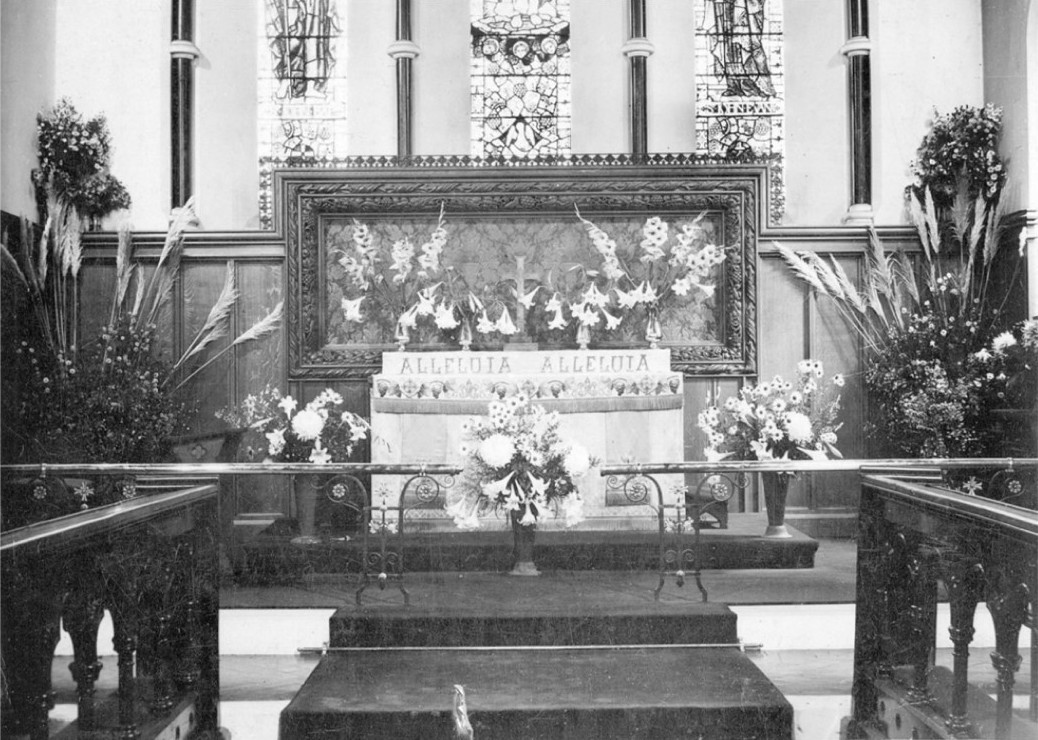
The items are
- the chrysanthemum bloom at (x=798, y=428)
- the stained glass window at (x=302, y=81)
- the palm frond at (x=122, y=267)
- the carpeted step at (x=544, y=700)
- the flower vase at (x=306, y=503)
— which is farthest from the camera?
the stained glass window at (x=302, y=81)

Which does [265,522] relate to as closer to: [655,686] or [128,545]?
[128,545]

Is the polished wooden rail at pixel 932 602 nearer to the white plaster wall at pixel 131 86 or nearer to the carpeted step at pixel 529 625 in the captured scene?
the carpeted step at pixel 529 625

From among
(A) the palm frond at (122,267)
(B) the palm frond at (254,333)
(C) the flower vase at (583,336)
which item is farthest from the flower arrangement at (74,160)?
(C) the flower vase at (583,336)

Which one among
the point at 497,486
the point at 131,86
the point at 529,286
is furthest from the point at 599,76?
the point at 497,486

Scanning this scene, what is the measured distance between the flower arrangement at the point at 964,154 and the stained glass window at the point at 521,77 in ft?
9.35

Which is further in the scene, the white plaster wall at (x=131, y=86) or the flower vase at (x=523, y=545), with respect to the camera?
the white plaster wall at (x=131, y=86)

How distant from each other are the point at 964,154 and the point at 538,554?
3.91 m

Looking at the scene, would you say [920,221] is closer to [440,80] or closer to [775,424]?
[775,424]

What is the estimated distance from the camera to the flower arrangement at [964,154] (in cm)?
609

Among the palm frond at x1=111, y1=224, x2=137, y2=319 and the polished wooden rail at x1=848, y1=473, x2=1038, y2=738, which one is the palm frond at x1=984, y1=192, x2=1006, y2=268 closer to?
the polished wooden rail at x1=848, y1=473, x2=1038, y2=738

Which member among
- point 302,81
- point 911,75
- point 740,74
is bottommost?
point 911,75

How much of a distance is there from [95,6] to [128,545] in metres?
4.61

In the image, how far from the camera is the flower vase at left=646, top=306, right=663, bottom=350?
6.81 metres

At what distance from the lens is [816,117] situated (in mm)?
7270
